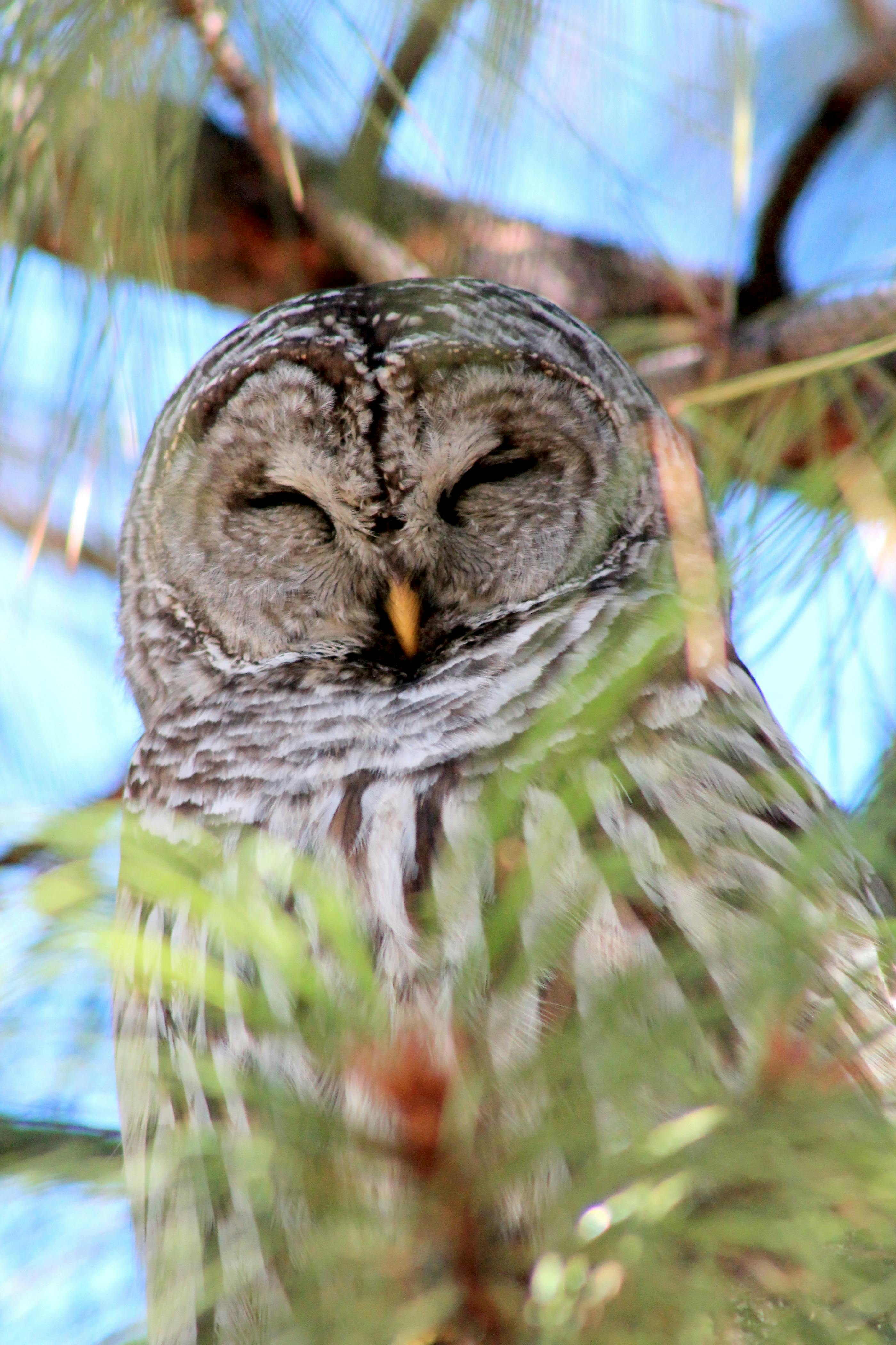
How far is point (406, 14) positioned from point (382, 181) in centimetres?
83

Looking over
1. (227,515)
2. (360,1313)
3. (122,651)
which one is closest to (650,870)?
(360,1313)

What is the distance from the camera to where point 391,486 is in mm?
2322

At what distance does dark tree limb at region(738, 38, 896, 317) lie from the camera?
98.3 inches

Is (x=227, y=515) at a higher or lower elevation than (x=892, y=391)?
lower

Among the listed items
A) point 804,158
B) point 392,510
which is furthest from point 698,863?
point 804,158

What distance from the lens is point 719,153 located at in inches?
84.3

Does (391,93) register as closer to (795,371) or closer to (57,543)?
(795,371)

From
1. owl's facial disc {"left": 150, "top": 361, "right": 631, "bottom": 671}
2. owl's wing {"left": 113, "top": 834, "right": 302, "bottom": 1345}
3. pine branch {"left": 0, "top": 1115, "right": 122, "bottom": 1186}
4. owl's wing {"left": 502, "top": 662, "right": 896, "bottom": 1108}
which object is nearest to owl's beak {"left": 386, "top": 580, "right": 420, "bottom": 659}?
owl's facial disc {"left": 150, "top": 361, "right": 631, "bottom": 671}

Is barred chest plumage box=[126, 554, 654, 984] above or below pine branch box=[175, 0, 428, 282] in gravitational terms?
below

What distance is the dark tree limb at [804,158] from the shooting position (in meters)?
2.50

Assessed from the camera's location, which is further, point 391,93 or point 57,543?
point 57,543

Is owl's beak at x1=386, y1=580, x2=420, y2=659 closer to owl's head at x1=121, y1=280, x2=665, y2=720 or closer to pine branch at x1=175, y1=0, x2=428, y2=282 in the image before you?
owl's head at x1=121, y1=280, x2=665, y2=720

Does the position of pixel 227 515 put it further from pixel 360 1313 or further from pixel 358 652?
pixel 360 1313

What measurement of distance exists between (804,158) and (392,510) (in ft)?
4.06
